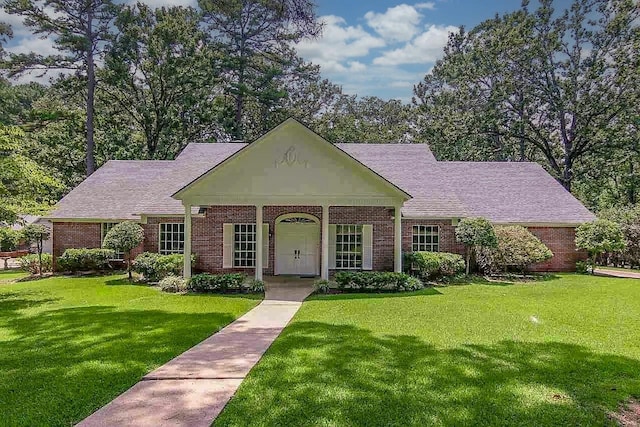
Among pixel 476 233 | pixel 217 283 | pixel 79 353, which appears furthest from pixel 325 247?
pixel 79 353

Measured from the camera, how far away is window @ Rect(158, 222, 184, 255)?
60.7 ft

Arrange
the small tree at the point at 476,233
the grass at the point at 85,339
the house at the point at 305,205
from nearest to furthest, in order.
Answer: the grass at the point at 85,339 < the house at the point at 305,205 < the small tree at the point at 476,233

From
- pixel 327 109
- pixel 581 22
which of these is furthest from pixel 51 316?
pixel 327 109

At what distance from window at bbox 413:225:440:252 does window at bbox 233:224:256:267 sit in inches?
257

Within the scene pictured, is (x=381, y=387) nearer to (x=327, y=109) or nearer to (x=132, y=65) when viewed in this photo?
(x=132, y=65)

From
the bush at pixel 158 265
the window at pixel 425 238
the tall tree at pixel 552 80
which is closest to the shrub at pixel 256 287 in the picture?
the bush at pixel 158 265

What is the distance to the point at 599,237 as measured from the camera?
18.7 m

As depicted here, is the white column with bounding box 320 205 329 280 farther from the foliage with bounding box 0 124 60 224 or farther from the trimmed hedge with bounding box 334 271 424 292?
the foliage with bounding box 0 124 60 224

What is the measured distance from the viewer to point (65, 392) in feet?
18.4

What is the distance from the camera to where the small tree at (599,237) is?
18531 mm

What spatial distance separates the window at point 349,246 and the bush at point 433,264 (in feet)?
6.54

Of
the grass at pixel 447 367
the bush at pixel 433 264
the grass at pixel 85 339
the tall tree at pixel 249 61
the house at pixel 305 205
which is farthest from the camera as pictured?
the tall tree at pixel 249 61

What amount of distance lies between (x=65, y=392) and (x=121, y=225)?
12.5 metres

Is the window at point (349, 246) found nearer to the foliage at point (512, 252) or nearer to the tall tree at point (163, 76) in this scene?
the foliage at point (512, 252)
